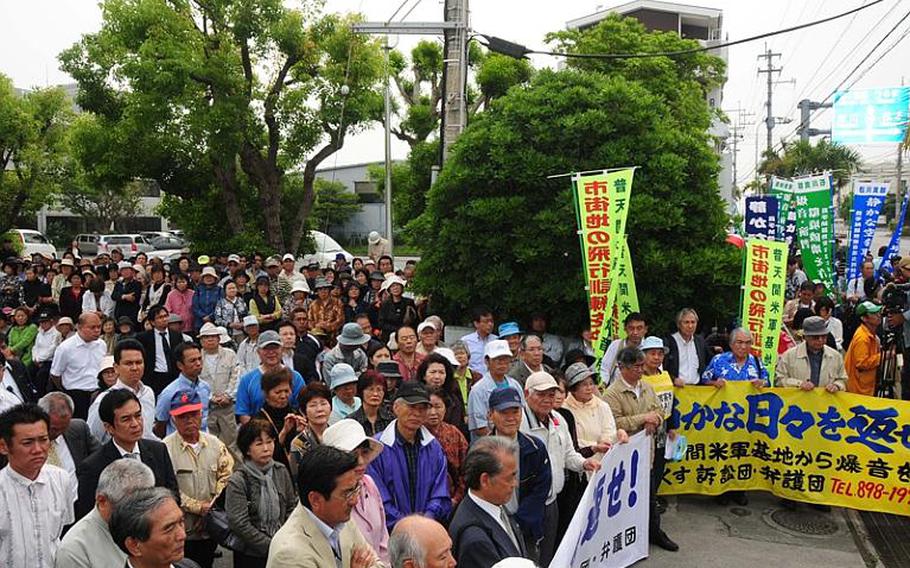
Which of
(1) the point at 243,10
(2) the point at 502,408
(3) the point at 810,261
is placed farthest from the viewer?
(1) the point at 243,10

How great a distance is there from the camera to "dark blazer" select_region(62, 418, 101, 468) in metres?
4.75

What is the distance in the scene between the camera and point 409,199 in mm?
28141

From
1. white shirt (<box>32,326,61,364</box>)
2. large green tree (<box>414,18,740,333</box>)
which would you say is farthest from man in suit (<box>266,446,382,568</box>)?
white shirt (<box>32,326,61,364</box>)

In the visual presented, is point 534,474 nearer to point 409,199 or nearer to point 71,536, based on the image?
point 71,536

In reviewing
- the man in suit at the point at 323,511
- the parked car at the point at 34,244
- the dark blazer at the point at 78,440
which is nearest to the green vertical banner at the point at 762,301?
the man in suit at the point at 323,511

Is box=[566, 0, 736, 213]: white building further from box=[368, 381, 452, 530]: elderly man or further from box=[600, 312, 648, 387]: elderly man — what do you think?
box=[368, 381, 452, 530]: elderly man

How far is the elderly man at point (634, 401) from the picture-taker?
6004 millimetres

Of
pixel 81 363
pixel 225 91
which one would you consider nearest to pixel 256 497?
pixel 81 363

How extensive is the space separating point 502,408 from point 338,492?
1.59 m

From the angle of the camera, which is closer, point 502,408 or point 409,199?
point 502,408

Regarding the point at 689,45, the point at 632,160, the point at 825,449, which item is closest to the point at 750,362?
the point at 825,449

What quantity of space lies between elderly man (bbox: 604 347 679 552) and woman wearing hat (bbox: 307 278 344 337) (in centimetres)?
470

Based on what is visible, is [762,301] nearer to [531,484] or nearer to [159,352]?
[531,484]

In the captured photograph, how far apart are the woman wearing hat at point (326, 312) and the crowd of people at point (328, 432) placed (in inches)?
1.2
